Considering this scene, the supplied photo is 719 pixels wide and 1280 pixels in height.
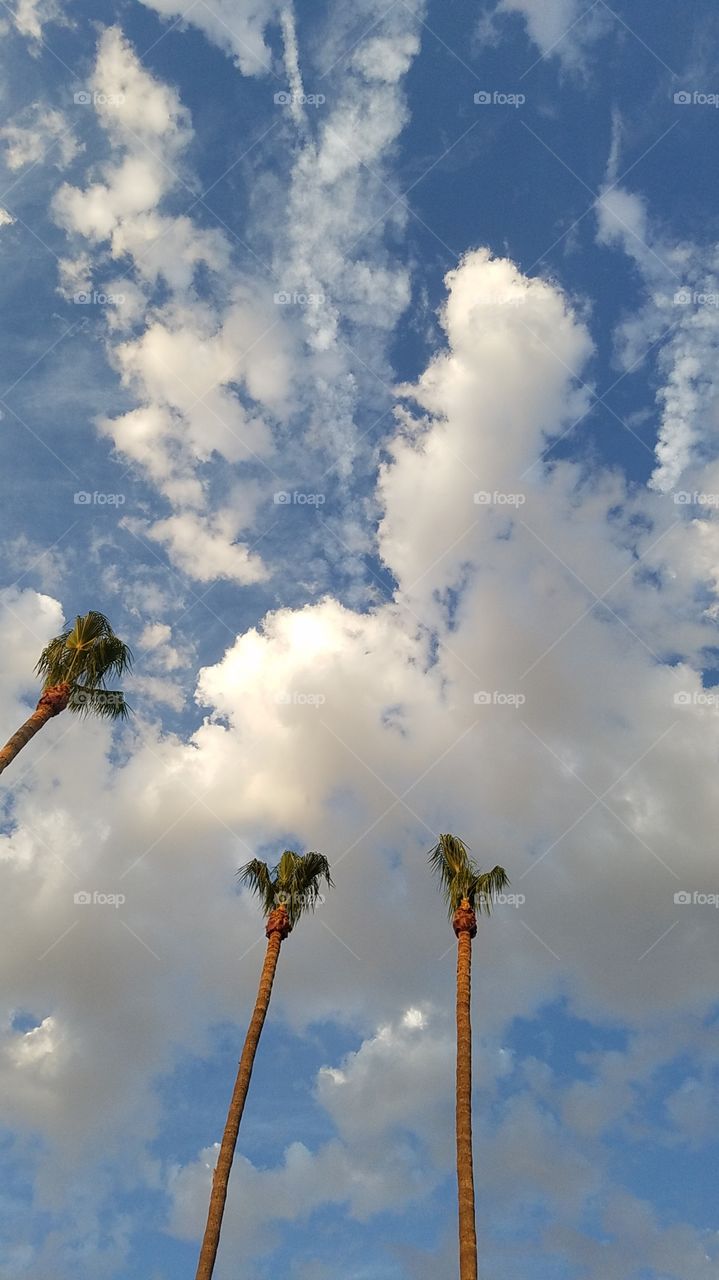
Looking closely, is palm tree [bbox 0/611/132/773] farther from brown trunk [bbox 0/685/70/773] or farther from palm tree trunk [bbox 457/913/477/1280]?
palm tree trunk [bbox 457/913/477/1280]

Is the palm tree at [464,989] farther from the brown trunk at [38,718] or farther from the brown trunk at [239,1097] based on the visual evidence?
the brown trunk at [38,718]

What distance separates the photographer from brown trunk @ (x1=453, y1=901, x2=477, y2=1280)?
20062 millimetres

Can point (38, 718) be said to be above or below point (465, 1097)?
above

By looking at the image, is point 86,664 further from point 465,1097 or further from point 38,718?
point 465,1097

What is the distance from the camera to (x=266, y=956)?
2812 centimetres

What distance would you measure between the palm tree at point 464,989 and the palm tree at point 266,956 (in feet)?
17.1

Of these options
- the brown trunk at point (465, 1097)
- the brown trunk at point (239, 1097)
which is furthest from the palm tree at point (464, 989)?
the brown trunk at point (239, 1097)

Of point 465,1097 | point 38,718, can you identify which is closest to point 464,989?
point 465,1097

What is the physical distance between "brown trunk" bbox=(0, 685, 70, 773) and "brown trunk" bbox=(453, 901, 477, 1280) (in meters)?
16.0

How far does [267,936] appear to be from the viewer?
2886 centimetres

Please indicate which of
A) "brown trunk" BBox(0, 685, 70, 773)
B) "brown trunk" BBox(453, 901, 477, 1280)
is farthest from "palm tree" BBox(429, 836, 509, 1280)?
"brown trunk" BBox(0, 685, 70, 773)

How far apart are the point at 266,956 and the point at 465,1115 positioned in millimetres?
8920

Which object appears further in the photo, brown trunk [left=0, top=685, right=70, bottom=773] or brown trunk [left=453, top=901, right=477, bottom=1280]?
brown trunk [left=0, top=685, right=70, bottom=773]

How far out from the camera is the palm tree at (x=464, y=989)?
2036cm
